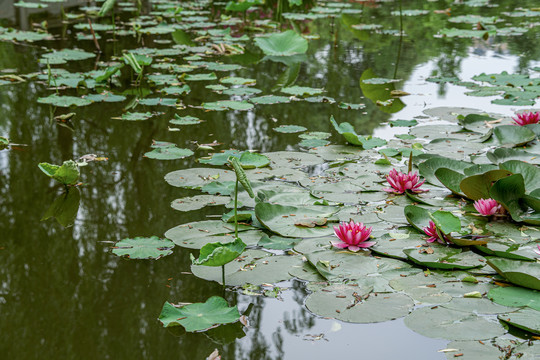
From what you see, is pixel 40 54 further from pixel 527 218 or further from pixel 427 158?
pixel 527 218

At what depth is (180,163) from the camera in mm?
3342

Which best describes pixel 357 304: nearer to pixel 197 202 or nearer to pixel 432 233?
pixel 432 233

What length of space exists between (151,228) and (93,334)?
777 millimetres

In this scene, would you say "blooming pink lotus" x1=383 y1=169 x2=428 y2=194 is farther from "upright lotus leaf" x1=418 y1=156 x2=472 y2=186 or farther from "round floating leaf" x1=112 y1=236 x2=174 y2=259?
"round floating leaf" x1=112 y1=236 x2=174 y2=259

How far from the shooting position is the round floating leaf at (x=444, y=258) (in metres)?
2.08

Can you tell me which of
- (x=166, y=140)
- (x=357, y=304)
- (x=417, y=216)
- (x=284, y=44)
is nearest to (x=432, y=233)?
(x=417, y=216)

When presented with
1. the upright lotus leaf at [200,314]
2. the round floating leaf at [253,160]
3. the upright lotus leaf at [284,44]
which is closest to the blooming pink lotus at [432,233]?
the upright lotus leaf at [200,314]

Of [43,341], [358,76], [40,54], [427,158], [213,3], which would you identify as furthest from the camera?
[213,3]

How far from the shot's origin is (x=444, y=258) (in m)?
2.14

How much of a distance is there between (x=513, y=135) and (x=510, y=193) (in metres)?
1.01

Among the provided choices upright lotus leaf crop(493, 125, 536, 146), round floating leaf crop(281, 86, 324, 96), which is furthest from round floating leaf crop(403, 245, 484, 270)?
round floating leaf crop(281, 86, 324, 96)

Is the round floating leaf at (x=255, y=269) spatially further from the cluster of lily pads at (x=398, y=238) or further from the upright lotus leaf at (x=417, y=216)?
the upright lotus leaf at (x=417, y=216)

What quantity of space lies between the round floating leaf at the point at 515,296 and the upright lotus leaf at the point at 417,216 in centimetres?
50

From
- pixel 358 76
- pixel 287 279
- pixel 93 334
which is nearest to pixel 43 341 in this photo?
pixel 93 334
